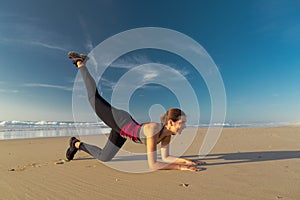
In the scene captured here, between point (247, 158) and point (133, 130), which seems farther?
point (247, 158)

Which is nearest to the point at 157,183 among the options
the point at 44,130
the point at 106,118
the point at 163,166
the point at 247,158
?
the point at 163,166

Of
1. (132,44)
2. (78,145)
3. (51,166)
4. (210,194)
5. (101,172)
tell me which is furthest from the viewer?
(132,44)

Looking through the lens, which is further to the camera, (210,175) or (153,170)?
(153,170)

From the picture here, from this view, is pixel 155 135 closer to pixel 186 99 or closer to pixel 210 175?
pixel 210 175

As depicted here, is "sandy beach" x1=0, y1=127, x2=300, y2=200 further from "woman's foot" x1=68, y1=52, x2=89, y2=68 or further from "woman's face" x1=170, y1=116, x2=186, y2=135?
"woman's foot" x1=68, y1=52, x2=89, y2=68

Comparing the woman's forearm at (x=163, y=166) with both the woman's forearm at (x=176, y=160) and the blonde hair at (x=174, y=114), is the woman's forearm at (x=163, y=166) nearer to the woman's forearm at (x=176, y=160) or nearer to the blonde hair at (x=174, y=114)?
the woman's forearm at (x=176, y=160)

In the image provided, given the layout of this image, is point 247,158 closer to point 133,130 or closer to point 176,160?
point 176,160

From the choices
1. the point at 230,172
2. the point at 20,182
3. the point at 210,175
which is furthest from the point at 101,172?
the point at 230,172

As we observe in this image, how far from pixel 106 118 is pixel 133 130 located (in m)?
0.79

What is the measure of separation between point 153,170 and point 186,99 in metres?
4.81

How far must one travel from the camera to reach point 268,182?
2.79 meters

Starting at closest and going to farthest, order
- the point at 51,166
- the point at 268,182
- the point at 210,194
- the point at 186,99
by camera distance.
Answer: the point at 210,194, the point at 268,182, the point at 51,166, the point at 186,99

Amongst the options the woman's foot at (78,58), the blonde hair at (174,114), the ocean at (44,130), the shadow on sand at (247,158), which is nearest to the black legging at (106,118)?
the woman's foot at (78,58)

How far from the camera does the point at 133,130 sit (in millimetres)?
3986
